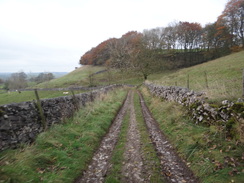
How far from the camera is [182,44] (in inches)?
2424

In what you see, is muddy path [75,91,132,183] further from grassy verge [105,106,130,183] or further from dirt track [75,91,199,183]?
grassy verge [105,106,130,183]

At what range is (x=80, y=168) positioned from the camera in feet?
15.4

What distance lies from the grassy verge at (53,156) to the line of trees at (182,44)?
37.4m

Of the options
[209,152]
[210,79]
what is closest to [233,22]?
[210,79]

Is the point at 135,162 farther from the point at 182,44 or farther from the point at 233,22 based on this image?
the point at 182,44

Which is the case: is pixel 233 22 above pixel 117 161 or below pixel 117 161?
above

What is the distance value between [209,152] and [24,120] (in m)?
7.29

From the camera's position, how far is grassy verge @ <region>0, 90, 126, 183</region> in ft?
13.0

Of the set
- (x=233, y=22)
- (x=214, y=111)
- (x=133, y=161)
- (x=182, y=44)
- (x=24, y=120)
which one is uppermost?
(x=233, y=22)

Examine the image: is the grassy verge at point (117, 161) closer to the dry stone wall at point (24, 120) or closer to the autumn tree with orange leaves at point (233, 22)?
the dry stone wall at point (24, 120)

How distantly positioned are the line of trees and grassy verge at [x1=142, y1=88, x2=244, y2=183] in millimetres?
37269

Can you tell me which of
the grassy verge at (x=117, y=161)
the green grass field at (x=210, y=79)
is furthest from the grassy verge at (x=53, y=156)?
the green grass field at (x=210, y=79)

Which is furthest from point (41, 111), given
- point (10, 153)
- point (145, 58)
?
point (145, 58)

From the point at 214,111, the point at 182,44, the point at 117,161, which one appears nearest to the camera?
the point at 117,161
